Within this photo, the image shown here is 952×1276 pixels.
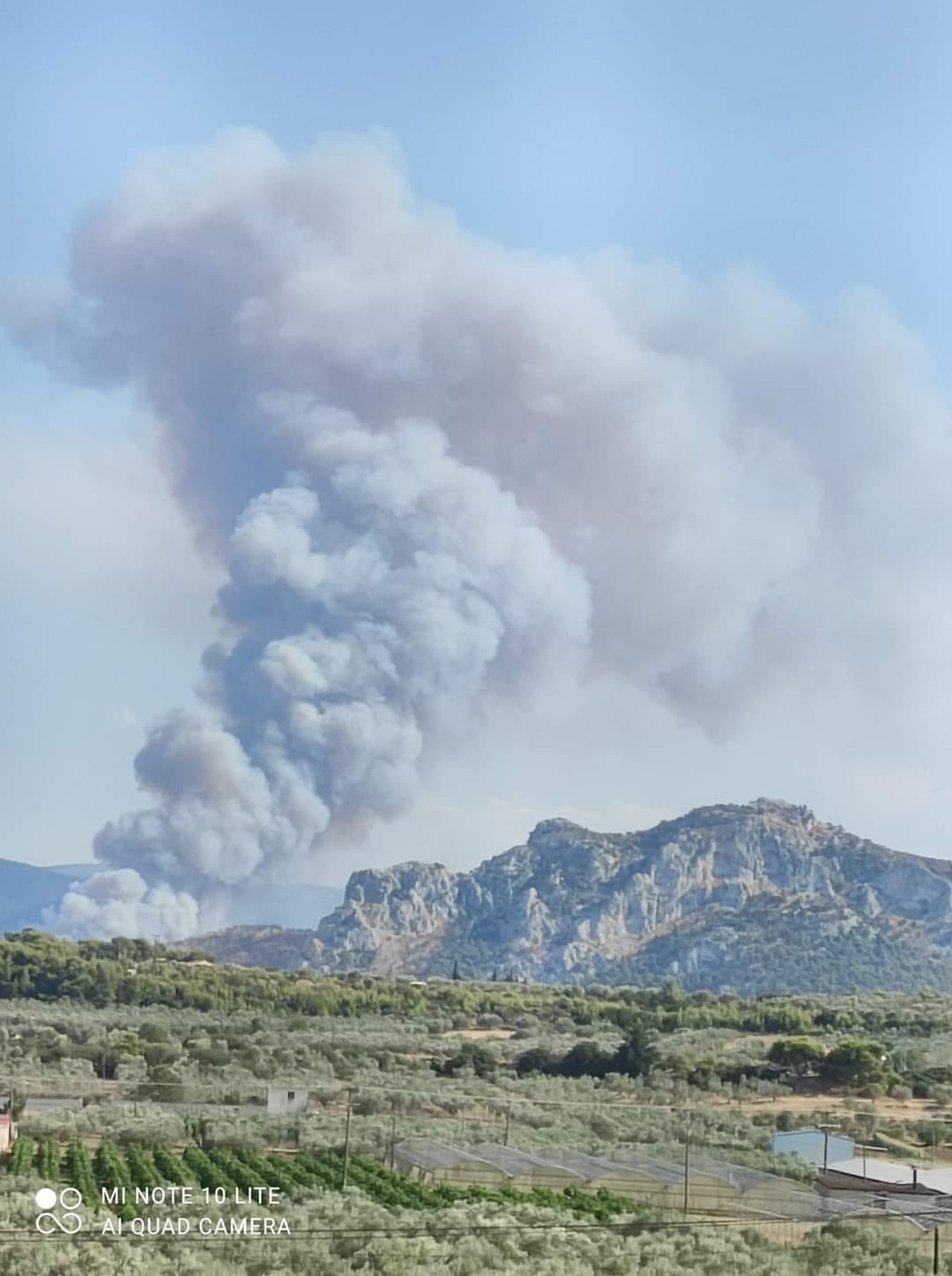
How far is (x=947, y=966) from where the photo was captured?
6738 cm

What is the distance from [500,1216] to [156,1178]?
13.7ft

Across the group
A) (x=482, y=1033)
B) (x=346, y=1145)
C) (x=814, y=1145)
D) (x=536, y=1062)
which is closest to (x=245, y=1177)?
(x=346, y=1145)

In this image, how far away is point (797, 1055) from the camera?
3291cm

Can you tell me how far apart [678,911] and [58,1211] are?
62225 mm

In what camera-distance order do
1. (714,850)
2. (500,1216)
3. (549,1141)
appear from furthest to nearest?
1. (714,850)
2. (549,1141)
3. (500,1216)

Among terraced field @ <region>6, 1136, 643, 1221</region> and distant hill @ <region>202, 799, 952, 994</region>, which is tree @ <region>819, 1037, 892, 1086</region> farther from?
distant hill @ <region>202, 799, 952, 994</region>

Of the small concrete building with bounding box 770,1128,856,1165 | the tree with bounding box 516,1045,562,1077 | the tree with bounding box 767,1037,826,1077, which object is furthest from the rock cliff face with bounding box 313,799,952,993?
the small concrete building with bounding box 770,1128,856,1165

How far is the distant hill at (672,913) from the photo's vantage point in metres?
66.2

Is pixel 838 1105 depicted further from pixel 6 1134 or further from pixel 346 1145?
pixel 6 1134

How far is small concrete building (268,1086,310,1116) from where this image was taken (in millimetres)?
22797

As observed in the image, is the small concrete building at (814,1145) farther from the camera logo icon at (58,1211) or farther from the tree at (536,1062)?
the camera logo icon at (58,1211)

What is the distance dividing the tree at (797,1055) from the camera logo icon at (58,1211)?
19746mm

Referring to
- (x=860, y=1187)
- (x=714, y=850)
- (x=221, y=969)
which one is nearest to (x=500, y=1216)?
(x=860, y=1187)

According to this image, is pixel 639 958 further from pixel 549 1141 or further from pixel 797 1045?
pixel 549 1141
